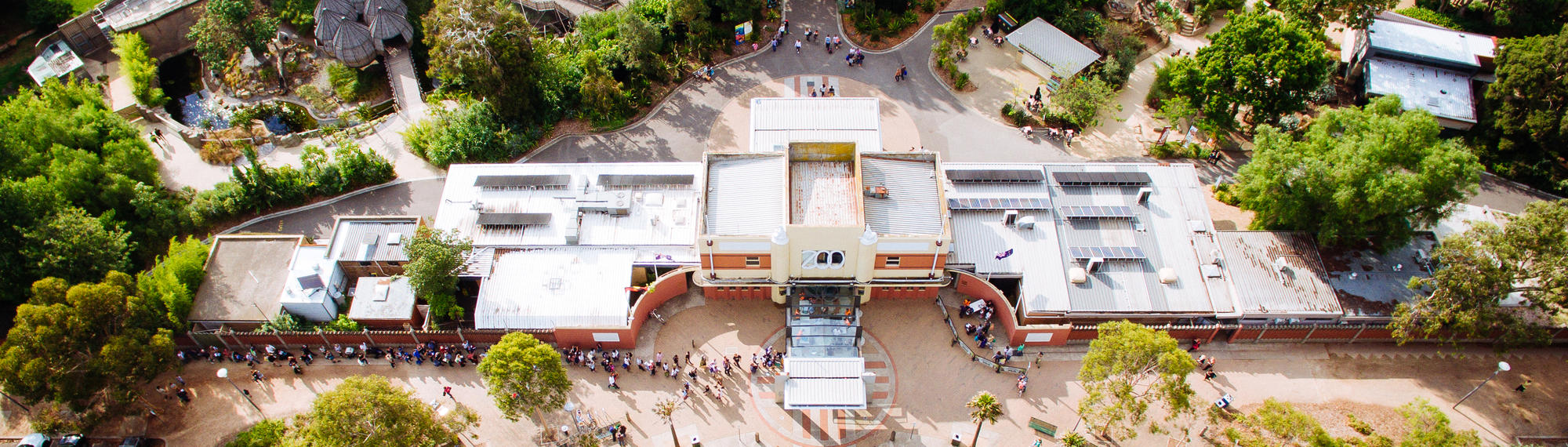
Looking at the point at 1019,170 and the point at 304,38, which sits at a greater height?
the point at 304,38

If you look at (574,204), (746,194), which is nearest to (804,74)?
(746,194)

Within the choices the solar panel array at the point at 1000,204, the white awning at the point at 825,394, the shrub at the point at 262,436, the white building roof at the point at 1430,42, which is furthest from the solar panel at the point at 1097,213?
the shrub at the point at 262,436

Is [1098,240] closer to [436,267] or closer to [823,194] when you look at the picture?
[823,194]

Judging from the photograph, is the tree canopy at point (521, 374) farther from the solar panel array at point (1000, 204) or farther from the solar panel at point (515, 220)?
the solar panel array at point (1000, 204)

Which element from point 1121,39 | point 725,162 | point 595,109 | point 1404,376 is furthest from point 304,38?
point 1404,376

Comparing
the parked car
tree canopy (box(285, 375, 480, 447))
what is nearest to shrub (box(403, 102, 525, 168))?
tree canopy (box(285, 375, 480, 447))

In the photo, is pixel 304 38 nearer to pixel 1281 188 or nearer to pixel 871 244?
pixel 871 244

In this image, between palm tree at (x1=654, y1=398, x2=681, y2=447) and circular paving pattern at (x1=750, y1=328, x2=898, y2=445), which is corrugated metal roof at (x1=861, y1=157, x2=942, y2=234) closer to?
circular paving pattern at (x1=750, y1=328, x2=898, y2=445)

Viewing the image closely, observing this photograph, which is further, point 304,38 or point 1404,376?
point 304,38
